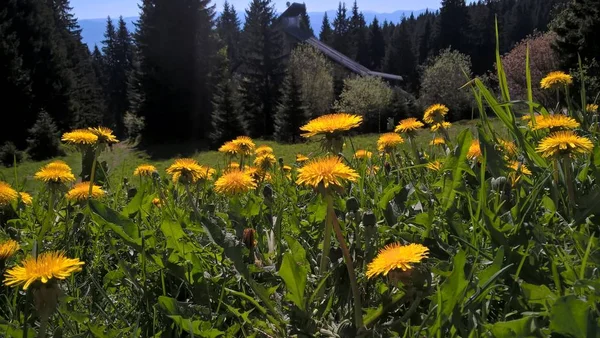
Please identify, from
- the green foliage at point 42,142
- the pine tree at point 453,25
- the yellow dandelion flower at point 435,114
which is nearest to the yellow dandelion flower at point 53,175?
the yellow dandelion flower at point 435,114

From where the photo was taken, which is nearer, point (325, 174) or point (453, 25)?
point (325, 174)

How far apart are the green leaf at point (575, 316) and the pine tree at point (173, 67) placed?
25.3 meters

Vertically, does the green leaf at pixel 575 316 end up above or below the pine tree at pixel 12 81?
below

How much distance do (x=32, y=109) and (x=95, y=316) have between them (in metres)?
24.0

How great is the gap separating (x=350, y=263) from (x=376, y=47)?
59250mm

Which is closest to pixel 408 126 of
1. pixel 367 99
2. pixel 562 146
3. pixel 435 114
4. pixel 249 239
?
pixel 435 114

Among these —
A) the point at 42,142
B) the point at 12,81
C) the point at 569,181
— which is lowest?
the point at 42,142

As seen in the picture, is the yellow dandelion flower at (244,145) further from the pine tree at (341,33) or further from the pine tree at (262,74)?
the pine tree at (341,33)

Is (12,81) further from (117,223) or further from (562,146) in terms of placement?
(562,146)

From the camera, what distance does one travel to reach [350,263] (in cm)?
63

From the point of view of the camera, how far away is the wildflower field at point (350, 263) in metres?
0.60

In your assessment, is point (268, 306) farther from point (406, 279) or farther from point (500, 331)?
point (500, 331)

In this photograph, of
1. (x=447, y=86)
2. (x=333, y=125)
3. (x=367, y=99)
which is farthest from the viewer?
(x=447, y=86)

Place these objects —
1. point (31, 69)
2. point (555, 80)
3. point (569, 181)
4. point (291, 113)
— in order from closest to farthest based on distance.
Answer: point (569, 181) → point (555, 80) → point (31, 69) → point (291, 113)
